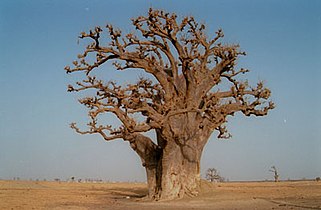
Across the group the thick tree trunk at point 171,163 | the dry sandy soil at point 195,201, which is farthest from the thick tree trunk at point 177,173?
the dry sandy soil at point 195,201

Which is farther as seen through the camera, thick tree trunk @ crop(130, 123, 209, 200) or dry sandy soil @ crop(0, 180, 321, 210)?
thick tree trunk @ crop(130, 123, 209, 200)

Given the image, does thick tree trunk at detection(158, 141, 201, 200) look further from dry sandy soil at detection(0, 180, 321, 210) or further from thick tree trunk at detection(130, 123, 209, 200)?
dry sandy soil at detection(0, 180, 321, 210)

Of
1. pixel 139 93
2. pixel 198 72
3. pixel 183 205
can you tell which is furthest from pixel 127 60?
pixel 183 205

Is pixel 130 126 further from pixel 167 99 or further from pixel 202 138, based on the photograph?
pixel 202 138

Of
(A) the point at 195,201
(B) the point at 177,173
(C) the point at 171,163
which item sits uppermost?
(C) the point at 171,163

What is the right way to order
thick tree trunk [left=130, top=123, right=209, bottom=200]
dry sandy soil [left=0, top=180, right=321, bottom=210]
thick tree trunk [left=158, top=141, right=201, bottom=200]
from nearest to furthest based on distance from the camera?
dry sandy soil [left=0, top=180, right=321, bottom=210], thick tree trunk [left=158, top=141, right=201, bottom=200], thick tree trunk [left=130, top=123, right=209, bottom=200]

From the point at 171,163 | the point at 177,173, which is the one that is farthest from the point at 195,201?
the point at 171,163

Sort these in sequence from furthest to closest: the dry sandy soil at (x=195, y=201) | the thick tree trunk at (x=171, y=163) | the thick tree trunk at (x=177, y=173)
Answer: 1. the thick tree trunk at (x=171, y=163)
2. the thick tree trunk at (x=177, y=173)
3. the dry sandy soil at (x=195, y=201)

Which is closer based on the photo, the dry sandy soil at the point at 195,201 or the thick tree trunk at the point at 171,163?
the dry sandy soil at the point at 195,201

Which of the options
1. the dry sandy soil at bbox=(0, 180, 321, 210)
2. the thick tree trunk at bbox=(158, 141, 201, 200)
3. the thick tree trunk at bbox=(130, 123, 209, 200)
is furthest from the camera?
the thick tree trunk at bbox=(130, 123, 209, 200)

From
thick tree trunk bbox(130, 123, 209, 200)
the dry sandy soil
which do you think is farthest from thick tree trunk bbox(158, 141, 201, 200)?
the dry sandy soil

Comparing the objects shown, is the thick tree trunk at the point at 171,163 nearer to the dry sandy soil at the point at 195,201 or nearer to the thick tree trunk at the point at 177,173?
the thick tree trunk at the point at 177,173

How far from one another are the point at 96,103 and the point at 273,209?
10363 millimetres

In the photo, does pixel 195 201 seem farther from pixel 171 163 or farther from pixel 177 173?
pixel 171 163
